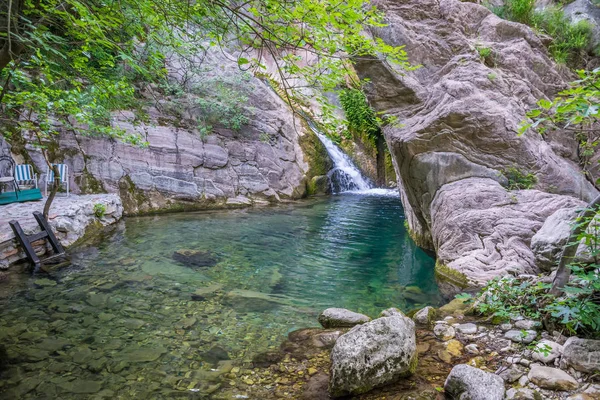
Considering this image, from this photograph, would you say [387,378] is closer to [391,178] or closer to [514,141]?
[514,141]

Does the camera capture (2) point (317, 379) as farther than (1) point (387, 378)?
Yes

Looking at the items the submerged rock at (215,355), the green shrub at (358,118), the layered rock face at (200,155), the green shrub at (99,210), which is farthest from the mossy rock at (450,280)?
the green shrub at (358,118)

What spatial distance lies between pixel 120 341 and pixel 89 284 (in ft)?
7.93

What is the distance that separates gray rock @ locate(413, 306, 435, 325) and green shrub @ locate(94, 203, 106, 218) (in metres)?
9.50

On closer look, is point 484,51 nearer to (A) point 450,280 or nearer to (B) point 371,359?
(A) point 450,280

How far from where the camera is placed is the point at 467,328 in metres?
3.78

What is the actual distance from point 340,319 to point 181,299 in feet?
9.18

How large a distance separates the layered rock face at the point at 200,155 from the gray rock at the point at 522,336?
10618 millimetres

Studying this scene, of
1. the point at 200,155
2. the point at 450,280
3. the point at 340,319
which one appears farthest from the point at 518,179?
the point at 200,155

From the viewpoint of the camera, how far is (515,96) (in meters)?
8.43

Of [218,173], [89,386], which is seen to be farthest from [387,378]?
[218,173]

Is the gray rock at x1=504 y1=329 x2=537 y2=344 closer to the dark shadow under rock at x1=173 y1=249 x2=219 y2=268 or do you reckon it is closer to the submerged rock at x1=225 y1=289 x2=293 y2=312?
the submerged rock at x1=225 y1=289 x2=293 y2=312

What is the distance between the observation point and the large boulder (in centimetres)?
306

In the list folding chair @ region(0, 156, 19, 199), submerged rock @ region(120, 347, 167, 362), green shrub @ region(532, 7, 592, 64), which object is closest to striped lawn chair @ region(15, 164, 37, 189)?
folding chair @ region(0, 156, 19, 199)
